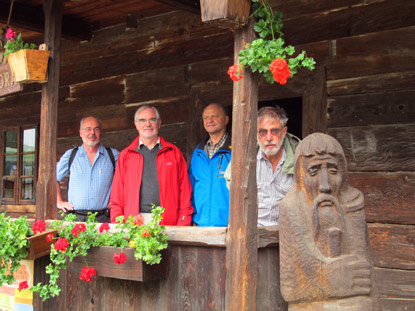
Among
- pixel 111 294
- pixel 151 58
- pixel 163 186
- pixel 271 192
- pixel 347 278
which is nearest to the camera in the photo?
pixel 347 278

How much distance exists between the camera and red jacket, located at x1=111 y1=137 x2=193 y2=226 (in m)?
4.03

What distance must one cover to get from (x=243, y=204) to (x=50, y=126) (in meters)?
2.02

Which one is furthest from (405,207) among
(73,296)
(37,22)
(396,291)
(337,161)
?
(37,22)

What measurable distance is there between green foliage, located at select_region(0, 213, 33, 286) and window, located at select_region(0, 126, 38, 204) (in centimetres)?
298

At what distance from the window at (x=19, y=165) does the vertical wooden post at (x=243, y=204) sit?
14.3 ft

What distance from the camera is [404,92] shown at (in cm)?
404

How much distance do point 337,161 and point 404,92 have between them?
1463 mm

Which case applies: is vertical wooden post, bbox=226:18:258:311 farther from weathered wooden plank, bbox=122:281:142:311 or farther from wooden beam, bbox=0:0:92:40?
wooden beam, bbox=0:0:92:40

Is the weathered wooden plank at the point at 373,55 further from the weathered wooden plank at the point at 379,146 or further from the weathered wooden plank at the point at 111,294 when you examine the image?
the weathered wooden plank at the point at 111,294

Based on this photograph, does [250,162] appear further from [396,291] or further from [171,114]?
[171,114]

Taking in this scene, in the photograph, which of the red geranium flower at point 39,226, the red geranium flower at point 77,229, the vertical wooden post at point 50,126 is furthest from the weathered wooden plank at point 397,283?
the vertical wooden post at point 50,126

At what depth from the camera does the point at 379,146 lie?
163 inches

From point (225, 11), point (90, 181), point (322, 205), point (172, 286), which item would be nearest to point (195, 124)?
point (90, 181)

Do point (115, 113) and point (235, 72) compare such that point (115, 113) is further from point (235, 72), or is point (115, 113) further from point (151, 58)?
point (235, 72)
